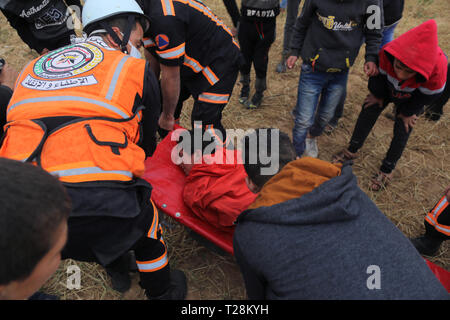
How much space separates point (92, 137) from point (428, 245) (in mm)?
2463

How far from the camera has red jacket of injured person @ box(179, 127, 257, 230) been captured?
1815 millimetres

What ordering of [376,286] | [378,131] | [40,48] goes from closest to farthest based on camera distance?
1. [376,286]
2. [40,48]
3. [378,131]

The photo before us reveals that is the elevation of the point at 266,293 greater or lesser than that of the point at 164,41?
lesser

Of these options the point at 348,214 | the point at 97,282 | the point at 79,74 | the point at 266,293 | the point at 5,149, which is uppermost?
the point at 79,74

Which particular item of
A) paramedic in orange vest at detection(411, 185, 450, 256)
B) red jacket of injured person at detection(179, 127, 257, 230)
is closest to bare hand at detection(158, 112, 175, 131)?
red jacket of injured person at detection(179, 127, 257, 230)

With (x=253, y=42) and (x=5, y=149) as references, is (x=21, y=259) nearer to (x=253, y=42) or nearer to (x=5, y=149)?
(x=5, y=149)

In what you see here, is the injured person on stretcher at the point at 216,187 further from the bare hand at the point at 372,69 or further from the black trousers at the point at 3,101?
the bare hand at the point at 372,69

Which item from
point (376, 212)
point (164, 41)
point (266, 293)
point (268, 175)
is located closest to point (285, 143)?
point (268, 175)

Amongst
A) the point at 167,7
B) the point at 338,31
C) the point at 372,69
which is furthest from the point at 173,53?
the point at 372,69

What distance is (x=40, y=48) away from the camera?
9.23 feet

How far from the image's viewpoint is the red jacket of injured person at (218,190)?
1815 mm

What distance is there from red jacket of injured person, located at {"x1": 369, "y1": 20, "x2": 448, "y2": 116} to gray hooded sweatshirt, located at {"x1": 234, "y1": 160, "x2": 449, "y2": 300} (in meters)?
1.34

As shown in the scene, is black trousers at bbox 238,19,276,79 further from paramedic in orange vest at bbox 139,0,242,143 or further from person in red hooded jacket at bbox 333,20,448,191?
person in red hooded jacket at bbox 333,20,448,191

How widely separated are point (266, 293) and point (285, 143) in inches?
34.1
